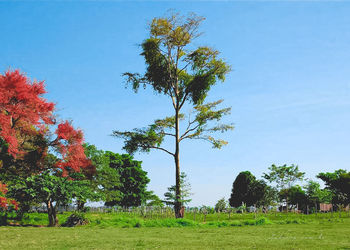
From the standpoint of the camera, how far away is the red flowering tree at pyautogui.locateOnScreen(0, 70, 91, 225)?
2002 cm

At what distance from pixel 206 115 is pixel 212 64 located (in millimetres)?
3800

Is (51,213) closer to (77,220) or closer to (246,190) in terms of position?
(77,220)

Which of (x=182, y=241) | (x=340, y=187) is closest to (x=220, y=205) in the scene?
(x=182, y=241)

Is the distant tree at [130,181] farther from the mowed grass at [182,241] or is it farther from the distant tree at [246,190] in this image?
the mowed grass at [182,241]

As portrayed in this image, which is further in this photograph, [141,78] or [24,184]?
[141,78]

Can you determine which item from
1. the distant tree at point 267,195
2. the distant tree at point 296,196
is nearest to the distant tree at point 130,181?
the distant tree at point 267,195

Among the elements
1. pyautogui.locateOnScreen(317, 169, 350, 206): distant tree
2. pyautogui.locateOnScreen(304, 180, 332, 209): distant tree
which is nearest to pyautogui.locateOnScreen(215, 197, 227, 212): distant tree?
pyautogui.locateOnScreen(304, 180, 332, 209): distant tree

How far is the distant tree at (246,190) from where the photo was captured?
5594 cm

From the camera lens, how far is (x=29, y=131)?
843 inches

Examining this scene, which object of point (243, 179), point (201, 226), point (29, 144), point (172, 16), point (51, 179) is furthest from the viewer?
point (243, 179)

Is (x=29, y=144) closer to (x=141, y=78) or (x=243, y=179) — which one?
(x=141, y=78)

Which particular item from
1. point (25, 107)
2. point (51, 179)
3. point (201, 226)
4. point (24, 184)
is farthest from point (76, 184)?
point (201, 226)

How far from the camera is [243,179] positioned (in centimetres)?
5725

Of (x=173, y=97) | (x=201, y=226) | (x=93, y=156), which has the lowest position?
(x=201, y=226)
